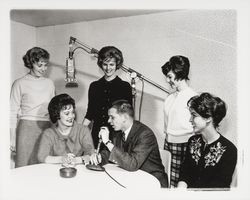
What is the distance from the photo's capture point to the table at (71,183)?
51.3 inches

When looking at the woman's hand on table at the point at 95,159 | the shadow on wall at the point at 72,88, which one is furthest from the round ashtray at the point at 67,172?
the shadow on wall at the point at 72,88

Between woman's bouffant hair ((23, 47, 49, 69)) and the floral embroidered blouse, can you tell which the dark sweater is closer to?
woman's bouffant hair ((23, 47, 49, 69))

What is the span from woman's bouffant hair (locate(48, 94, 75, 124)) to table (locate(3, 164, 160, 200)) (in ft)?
0.90

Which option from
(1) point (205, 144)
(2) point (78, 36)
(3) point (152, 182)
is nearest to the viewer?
(3) point (152, 182)

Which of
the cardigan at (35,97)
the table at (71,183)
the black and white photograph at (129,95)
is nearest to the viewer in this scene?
the table at (71,183)

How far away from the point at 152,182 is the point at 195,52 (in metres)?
0.69

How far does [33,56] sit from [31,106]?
0.26 metres

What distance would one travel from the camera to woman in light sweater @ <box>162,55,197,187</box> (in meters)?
1.58

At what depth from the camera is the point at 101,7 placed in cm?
146

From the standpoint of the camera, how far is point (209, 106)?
1.50m

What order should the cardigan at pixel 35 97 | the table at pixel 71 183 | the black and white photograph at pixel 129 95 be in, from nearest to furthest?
1. the table at pixel 71 183
2. the black and white photograph at pixel 129 95
3. the cardigan at pixel 35 97

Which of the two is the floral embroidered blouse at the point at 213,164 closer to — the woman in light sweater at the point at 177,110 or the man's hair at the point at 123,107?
the woman in light sweater at the point at 177,110
